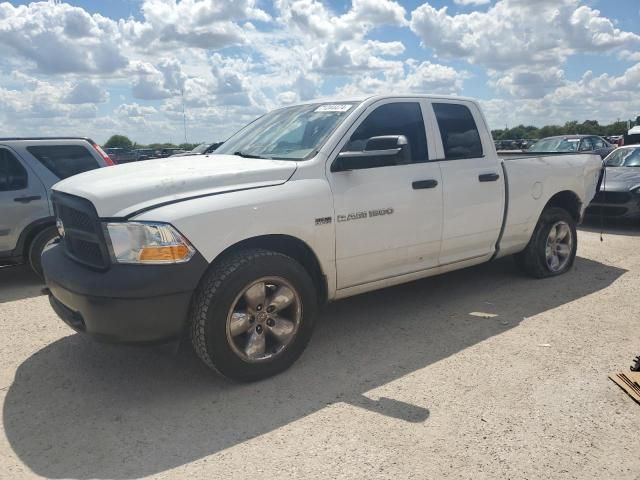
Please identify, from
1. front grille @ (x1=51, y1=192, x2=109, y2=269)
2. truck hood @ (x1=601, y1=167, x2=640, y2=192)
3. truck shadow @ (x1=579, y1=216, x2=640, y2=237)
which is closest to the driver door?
front grille @ (x1=51, y1=192, x2=109, y2=269)

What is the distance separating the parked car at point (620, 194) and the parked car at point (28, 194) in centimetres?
852

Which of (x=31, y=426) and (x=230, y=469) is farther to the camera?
(x=31, y=426)

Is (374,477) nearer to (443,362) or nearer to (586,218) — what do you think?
(443,362)

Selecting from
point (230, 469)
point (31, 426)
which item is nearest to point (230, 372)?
point (230, 469)

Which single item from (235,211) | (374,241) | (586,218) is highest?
(235,211)

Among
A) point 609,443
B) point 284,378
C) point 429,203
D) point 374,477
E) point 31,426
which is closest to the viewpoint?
point 374,477

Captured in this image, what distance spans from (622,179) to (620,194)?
0.47 m

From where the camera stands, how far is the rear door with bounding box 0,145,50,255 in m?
6.11

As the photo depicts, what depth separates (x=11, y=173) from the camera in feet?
20.6

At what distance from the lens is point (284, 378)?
3754 millimetres

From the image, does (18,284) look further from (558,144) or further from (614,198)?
(558,144)

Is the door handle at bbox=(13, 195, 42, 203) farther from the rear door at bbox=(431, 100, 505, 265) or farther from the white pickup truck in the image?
the rear door at bbox=(431, 100, 505, 265)

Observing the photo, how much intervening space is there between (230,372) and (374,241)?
4.83 feet

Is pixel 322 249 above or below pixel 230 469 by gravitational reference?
above
